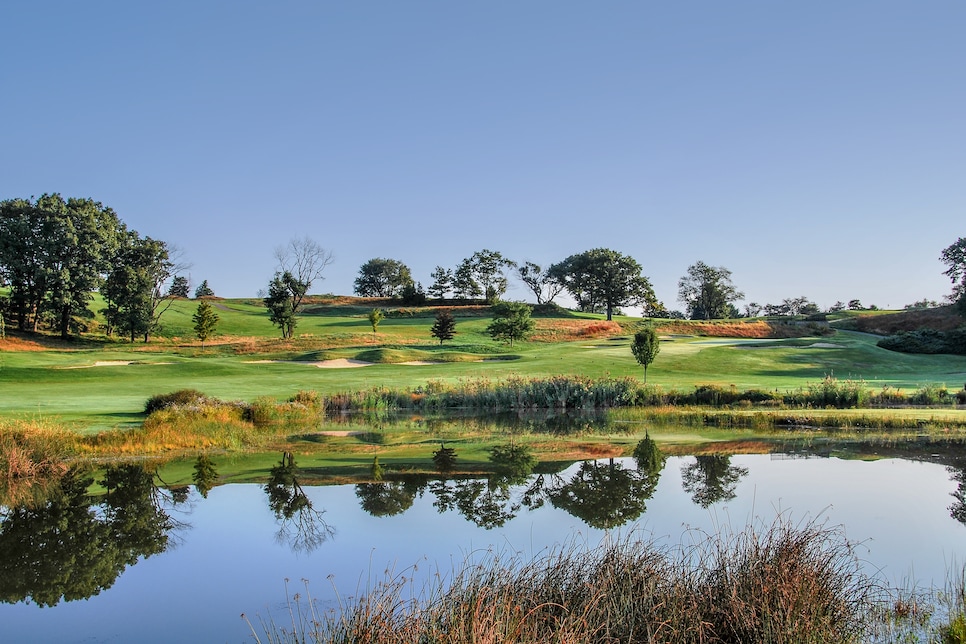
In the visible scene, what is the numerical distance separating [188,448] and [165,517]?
7.76 metres

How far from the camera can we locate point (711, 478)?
16.0 meters

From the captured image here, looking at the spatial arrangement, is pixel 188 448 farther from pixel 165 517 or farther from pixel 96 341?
pixel 96 341

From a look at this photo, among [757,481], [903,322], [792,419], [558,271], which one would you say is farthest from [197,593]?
[558,271]

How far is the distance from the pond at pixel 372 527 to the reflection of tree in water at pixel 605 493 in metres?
0.06

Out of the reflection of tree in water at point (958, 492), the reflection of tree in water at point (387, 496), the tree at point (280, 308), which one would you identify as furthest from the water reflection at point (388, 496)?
the tree at point (280, 308)

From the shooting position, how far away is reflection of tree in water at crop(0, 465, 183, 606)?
9648mm

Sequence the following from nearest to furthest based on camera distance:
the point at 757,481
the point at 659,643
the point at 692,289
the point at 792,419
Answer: the point at 659,643 → the point at 757,481 → the point at 792,419 → the point at 692,289

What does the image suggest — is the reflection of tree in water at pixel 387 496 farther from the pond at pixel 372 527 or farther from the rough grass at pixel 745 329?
the rough grass at pixel 745 329

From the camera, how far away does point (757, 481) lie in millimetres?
15484

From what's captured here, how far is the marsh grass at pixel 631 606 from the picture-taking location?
629cm

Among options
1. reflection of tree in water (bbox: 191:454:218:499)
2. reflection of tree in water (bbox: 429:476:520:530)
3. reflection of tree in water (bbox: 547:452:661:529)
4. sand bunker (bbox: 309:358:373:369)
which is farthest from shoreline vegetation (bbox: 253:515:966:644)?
sand bunker (bbox: 309:358:373:369)

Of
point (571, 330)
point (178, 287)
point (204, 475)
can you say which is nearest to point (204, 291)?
point (178, 287)

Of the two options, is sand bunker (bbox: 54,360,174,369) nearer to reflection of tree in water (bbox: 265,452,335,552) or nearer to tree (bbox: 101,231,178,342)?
tree (bbox: 101,231,178,342)

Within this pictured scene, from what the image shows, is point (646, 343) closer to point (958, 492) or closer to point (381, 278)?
point (958, 492)
